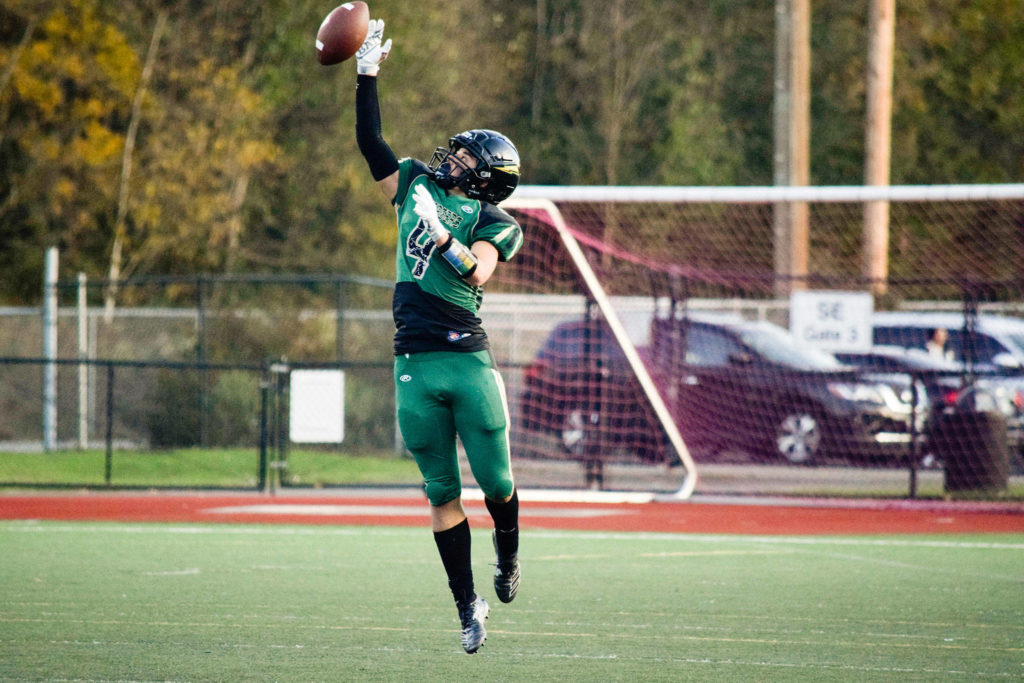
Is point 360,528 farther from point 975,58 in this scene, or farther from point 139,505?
point 975,58

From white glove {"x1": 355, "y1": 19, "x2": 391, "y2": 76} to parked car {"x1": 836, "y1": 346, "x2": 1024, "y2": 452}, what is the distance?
9.84 m

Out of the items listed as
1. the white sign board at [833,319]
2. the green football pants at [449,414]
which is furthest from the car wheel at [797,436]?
the green football pants at [449,414]

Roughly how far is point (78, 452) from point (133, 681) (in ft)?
45.7

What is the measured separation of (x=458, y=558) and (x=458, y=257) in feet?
4.40

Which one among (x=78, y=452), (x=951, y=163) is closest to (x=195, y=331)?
(x=78, y=452)

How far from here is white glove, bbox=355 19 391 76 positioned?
6.34m

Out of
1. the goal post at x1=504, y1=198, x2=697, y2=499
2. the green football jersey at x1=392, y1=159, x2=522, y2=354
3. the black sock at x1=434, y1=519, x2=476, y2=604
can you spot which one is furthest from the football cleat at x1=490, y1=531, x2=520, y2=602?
the goal post at x1=504, y1=198, x2=697, y2=499

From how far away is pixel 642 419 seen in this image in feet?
54.0

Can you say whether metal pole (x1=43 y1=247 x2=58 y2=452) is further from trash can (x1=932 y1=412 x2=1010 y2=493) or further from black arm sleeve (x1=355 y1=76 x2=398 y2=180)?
black arm sleeve (x1=355 y1=76 x2=398 y2=180)

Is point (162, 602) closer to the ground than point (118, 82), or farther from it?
closer to the ground

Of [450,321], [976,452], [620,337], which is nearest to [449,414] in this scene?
[450,321]

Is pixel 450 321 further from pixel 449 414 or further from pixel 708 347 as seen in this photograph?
pixel 708 347

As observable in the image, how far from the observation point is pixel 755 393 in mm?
17609

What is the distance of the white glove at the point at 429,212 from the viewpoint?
5.91 meters
